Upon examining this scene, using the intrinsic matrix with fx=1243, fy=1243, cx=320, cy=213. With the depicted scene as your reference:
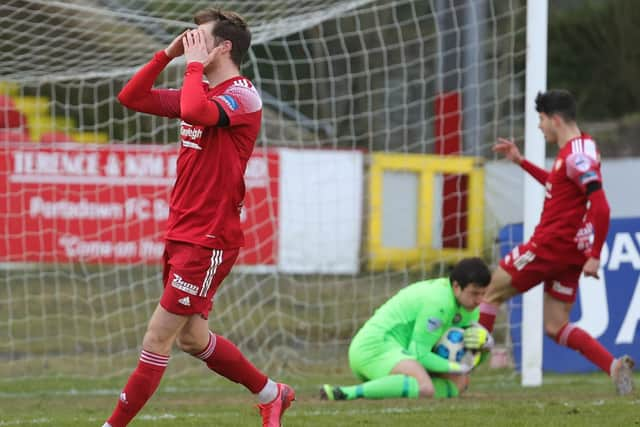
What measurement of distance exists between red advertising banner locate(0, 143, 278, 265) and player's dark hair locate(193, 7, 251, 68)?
23.6ft

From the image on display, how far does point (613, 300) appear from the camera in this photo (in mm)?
10094

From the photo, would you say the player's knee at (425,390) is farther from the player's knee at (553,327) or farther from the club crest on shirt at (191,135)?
the club crest on shirt at (191,135)

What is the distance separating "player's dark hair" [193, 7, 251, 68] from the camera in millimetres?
5832

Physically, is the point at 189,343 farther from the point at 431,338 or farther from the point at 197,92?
the point at 431,338

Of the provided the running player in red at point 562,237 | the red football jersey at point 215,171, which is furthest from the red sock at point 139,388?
the running player in red at point 562,237

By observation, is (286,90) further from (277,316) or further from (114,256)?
(114,256)

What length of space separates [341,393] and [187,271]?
2601 mm

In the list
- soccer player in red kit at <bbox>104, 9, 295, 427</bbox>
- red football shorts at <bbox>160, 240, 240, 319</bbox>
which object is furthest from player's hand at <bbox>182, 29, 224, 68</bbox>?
red football shorts at <bbox>160, 240, 240, 319</bbox>

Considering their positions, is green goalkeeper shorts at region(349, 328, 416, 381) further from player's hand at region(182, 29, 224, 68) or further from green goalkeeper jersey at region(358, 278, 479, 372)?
player's hand at region(182, 29, 224, 68)

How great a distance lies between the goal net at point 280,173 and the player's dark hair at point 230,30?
Answer: 149 inches

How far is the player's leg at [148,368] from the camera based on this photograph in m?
5.73

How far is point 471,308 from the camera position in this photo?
809 cm

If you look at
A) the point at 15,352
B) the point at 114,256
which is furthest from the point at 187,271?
the point at 114,256

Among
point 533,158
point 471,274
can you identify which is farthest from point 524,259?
point 533,158
